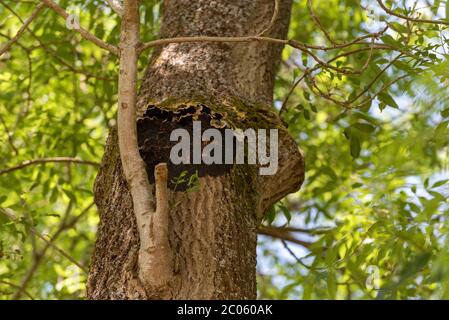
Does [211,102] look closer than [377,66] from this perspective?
Yes

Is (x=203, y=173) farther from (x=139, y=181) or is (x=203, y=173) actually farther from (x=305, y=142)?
(x=305, y=142)

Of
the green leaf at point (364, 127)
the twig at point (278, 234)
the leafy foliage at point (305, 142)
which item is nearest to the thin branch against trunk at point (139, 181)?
the leafy foliage at point (305, 142)

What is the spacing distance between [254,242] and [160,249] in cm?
44

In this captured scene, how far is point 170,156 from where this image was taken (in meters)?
2.39

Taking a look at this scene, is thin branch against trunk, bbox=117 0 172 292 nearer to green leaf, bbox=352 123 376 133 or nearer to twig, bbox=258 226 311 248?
green leaf, bbox=352 123 376 133

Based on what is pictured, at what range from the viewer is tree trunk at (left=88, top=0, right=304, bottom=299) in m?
2.19

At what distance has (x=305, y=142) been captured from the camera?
4945 millimetres

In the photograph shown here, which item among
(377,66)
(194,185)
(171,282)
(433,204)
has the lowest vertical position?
(171,282)

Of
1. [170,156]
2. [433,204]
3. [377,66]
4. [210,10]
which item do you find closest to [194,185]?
[170,156]

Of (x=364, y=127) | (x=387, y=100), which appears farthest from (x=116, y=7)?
(x=364, y=127)

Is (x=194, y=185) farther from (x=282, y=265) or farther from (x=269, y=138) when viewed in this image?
(x=282, y=265)

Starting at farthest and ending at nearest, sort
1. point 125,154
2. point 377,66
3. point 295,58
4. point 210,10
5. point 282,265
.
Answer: point 282,265, point 295,58, point 377,66, point 210,10, point 125,154

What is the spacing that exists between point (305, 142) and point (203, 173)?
265cm

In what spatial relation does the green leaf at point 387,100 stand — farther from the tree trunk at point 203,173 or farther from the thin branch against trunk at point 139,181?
the thin branch against trunk at point 139,181
